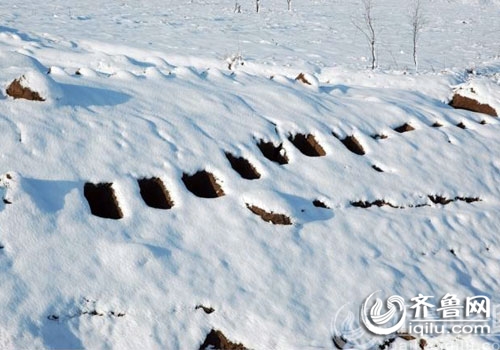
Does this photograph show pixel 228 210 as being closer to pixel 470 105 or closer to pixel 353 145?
pixel 353 145

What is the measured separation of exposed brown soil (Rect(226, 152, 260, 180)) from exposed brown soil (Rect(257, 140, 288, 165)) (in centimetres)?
39

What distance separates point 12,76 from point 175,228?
3.09m

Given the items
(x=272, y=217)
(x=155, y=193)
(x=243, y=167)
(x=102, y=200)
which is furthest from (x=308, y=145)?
(x=102, y=200)

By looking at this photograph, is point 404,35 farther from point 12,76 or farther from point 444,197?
point 12,76

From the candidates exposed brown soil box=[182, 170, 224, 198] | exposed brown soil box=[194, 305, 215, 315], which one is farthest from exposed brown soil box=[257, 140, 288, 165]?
exposed brown soil box=[194, 305, 215, 315]

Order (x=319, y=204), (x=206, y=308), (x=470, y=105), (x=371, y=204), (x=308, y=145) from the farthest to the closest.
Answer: (x=470, y=105), (x=308, y=145), (x=371, y=204), (x=319, y=204), (x=206, y=308)

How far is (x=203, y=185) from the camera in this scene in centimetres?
573

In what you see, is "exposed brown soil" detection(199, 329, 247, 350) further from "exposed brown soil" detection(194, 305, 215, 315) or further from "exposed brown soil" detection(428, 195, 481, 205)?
"exposed brown soil" detection(428, 195, 481, 205)

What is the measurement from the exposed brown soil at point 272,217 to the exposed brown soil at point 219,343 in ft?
4.82

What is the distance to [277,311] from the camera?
4582 mm

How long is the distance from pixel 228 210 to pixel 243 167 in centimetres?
92

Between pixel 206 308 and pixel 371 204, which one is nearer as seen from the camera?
pixel 206 308

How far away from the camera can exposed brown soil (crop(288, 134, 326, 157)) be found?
6.71 metres

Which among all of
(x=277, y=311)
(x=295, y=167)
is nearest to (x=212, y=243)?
(x=277, y=311)
